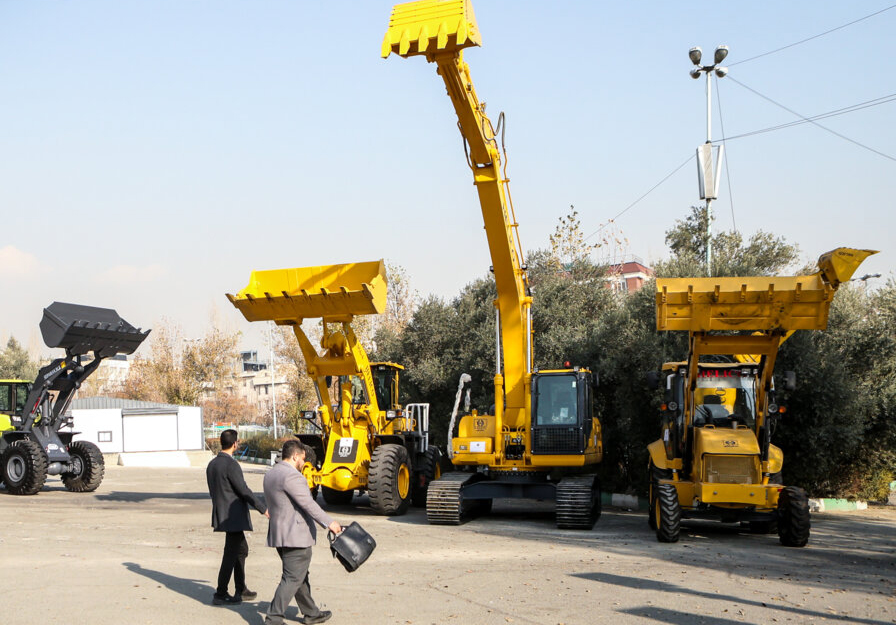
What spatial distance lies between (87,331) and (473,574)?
42.9 ft

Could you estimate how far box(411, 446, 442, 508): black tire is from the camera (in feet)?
60.0

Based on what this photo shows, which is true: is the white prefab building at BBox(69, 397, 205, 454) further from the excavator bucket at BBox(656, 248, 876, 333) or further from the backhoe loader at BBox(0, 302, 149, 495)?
the excavator bucket at BBox(656, 248, 876, 333)

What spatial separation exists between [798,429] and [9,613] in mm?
14924

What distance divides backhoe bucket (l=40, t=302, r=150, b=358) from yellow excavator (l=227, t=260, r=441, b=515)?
5.25 metres

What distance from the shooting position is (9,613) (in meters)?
7.72

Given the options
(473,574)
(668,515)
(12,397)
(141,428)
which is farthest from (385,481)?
(141,428)

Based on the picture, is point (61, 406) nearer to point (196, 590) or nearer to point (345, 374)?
point (345, 374)

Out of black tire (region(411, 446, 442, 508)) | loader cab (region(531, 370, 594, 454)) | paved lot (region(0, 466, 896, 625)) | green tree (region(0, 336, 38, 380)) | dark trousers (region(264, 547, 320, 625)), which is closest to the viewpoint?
dark trousers (region(264, 547, 320, 625))

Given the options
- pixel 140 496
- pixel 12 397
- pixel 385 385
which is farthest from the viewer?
pixel 12 397

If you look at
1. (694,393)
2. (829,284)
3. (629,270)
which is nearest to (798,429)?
(694,393)

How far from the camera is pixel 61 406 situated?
20938mm

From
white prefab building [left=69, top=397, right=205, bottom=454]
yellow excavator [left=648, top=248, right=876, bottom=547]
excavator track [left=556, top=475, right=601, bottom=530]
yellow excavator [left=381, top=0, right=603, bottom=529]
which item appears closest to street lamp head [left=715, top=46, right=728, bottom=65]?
yellow excavator [left=381, top=0, right=603, bottom=529]

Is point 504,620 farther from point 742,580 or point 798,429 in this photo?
point 798,429

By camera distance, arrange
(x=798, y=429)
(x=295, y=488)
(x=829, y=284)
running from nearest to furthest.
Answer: (x=295, y=488)
(x=829, y=284)
(x=798, y=429)
